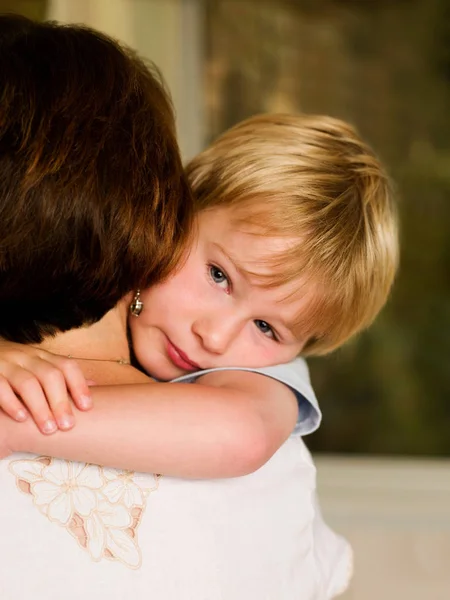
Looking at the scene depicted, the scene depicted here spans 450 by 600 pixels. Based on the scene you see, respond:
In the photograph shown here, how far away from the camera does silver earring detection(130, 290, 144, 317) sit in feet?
3.88

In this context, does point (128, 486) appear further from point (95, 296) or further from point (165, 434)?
point (95, 296)

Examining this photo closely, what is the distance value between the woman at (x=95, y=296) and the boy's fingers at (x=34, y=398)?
1.8 inches

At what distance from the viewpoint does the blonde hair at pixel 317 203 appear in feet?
4.04

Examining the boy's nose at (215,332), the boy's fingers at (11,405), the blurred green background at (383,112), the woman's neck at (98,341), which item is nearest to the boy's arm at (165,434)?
the boy's fingers at (11,405)

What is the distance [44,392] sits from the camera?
87cm

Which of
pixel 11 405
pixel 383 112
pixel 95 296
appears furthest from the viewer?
pixel 383 112

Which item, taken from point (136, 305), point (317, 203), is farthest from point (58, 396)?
point (317, 203)

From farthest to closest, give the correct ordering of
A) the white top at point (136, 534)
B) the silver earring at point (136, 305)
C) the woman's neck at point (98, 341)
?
the silver earring at point (136, 305) → the woman's neck at point (98, 341) → the white top at point (136, 534)

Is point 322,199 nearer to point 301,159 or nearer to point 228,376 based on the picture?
point 301,159

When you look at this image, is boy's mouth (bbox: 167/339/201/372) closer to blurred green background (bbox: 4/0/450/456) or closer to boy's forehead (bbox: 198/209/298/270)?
boy's forehead (bbox: 198/209/298/270)

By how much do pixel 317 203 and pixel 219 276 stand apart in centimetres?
19

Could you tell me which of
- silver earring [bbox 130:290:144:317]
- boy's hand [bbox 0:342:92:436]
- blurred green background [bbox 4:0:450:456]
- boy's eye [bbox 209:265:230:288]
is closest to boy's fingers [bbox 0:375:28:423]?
boy's hand [bbox 0:342:92:436]

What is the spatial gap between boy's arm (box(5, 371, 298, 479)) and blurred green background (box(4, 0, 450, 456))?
251 cm

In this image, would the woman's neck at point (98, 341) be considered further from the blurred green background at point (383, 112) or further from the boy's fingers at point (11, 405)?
the blurred green background at point (383, 112)
